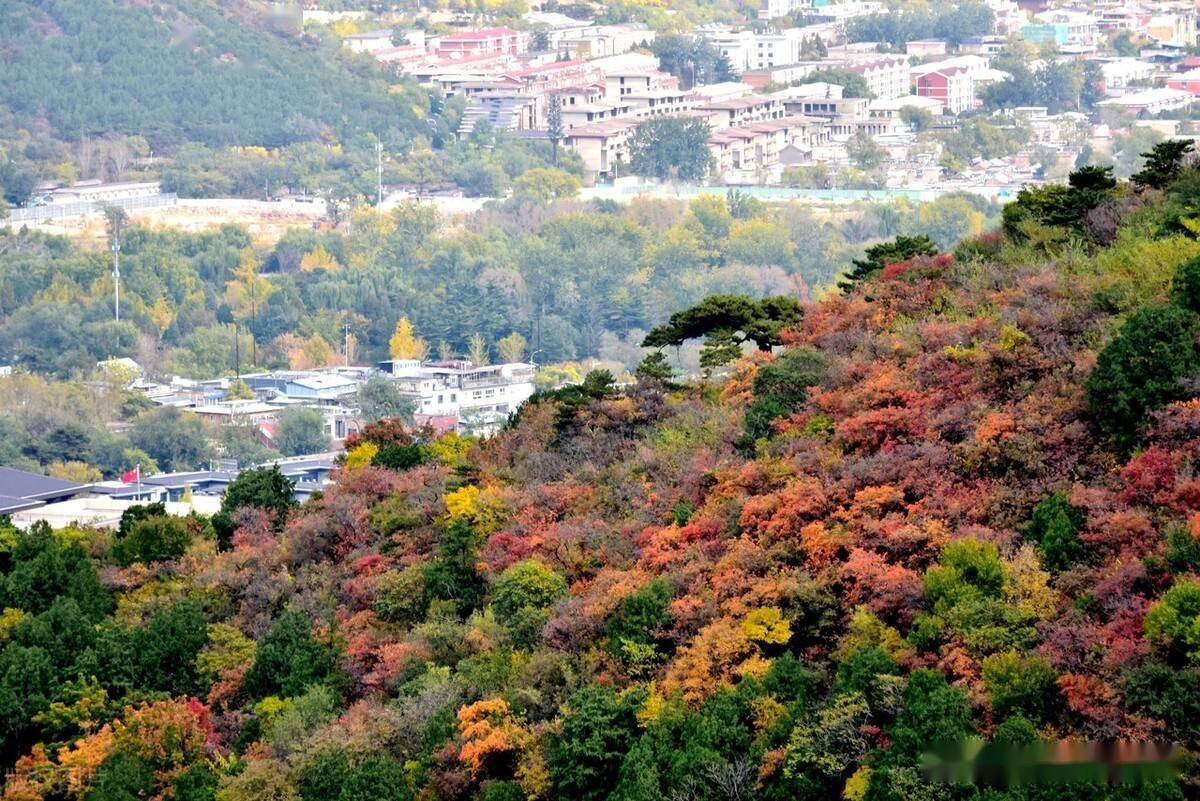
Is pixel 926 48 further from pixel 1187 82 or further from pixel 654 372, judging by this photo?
pixel 654 372

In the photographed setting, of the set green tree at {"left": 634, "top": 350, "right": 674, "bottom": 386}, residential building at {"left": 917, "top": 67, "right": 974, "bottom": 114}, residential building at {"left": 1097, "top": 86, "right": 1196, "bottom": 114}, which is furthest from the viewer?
residential building at {"left": 917, "top": 67, "right": 974, "bottom": 114}

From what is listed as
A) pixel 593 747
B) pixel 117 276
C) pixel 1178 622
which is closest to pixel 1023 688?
pixel 1178 622

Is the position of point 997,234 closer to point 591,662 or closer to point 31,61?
point 591,662

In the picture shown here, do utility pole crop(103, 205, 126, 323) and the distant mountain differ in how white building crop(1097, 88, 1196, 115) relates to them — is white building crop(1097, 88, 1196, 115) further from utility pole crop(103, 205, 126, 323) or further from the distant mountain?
utility pole crop(103, 205, 126, 323)

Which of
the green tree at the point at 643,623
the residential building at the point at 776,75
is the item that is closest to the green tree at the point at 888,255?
the green tree at the point at 643,623

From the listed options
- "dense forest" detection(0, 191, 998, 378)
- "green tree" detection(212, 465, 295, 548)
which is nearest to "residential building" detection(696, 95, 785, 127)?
"dense forest" detection(0, 191, 998, 378)

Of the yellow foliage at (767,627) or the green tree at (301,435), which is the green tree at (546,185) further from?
the yellow foliage at (767,627)
